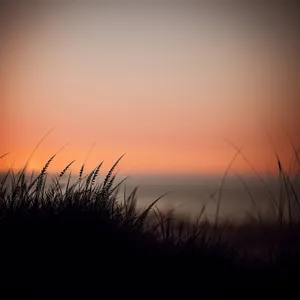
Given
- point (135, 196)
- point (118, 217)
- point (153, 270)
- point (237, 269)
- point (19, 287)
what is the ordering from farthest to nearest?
point (135, 196), point (118, 217), point (237, 269), point (153, 270), point (19, 287)

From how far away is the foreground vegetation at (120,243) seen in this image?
191 centimetres

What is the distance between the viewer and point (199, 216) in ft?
8.55

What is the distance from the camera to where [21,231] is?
6.77 ft

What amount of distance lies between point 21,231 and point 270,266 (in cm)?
87

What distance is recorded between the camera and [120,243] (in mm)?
2094

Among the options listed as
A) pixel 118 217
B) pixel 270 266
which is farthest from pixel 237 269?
pixel 118 217

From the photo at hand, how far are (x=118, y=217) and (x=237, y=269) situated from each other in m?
0.51

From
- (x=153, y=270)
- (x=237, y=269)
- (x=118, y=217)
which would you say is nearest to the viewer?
(x=153, y=270)

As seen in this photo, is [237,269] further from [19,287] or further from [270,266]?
[19,287]

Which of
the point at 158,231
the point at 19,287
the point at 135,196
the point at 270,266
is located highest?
the point at 135,196

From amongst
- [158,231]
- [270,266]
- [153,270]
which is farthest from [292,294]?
[158,231]

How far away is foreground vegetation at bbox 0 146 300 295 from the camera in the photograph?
191 centimetres

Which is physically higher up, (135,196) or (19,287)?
Result: (135,196)

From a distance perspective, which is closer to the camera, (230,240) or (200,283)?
(200,283)
